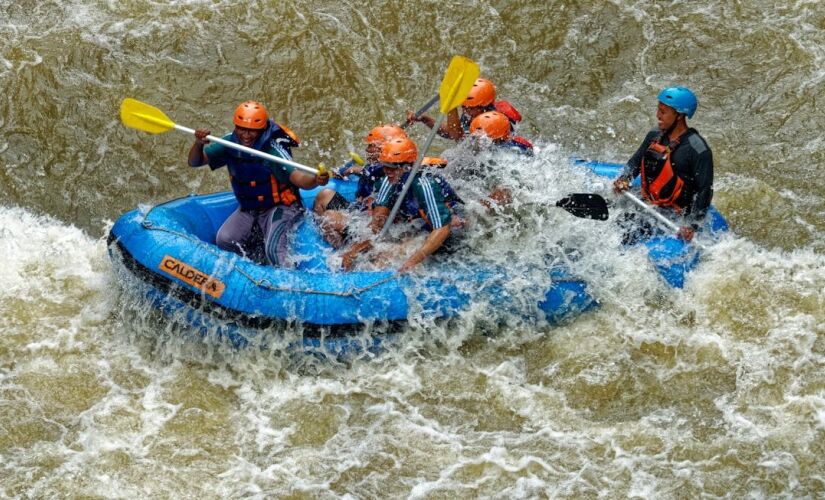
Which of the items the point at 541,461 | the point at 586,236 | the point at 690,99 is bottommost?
the point at 541,461

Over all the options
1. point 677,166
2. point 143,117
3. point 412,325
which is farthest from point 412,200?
point 143,117

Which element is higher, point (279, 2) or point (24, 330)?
point (279, 2)

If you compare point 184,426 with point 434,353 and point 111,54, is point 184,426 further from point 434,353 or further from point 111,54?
point 111,54

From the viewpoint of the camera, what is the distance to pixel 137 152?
9.09 m

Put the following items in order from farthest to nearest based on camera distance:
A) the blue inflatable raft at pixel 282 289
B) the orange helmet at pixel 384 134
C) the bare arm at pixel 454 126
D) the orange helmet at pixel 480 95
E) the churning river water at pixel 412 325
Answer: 1. the bare arm at pixel 454 126
2. the orange helmet at pixel 480 95
3. the orange helmet at pixel 384 134
4. the blue inflatable raft at pixel 282 289
5. the churning river water at pixel 412 325

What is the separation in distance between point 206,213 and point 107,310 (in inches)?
37.2

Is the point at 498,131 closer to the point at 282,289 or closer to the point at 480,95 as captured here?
the point at 480,95

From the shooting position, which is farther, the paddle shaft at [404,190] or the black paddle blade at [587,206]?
the black paddle blade at [587,206]

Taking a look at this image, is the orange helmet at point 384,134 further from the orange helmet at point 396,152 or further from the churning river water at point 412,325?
the churning river water at point 412,325

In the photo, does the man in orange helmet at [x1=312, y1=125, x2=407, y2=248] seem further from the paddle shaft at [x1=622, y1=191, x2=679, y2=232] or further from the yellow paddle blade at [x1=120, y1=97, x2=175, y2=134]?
the paddle shaft at [x1=622, y1=191, x2=679, y2=232]

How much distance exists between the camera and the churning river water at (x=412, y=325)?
19.5 feet

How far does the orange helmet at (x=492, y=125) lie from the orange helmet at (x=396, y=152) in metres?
0.83

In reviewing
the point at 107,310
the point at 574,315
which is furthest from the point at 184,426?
the point at 574,315

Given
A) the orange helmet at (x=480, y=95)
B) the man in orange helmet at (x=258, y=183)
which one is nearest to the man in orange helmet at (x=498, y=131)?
the orange helmet at (x=480, y=95)
